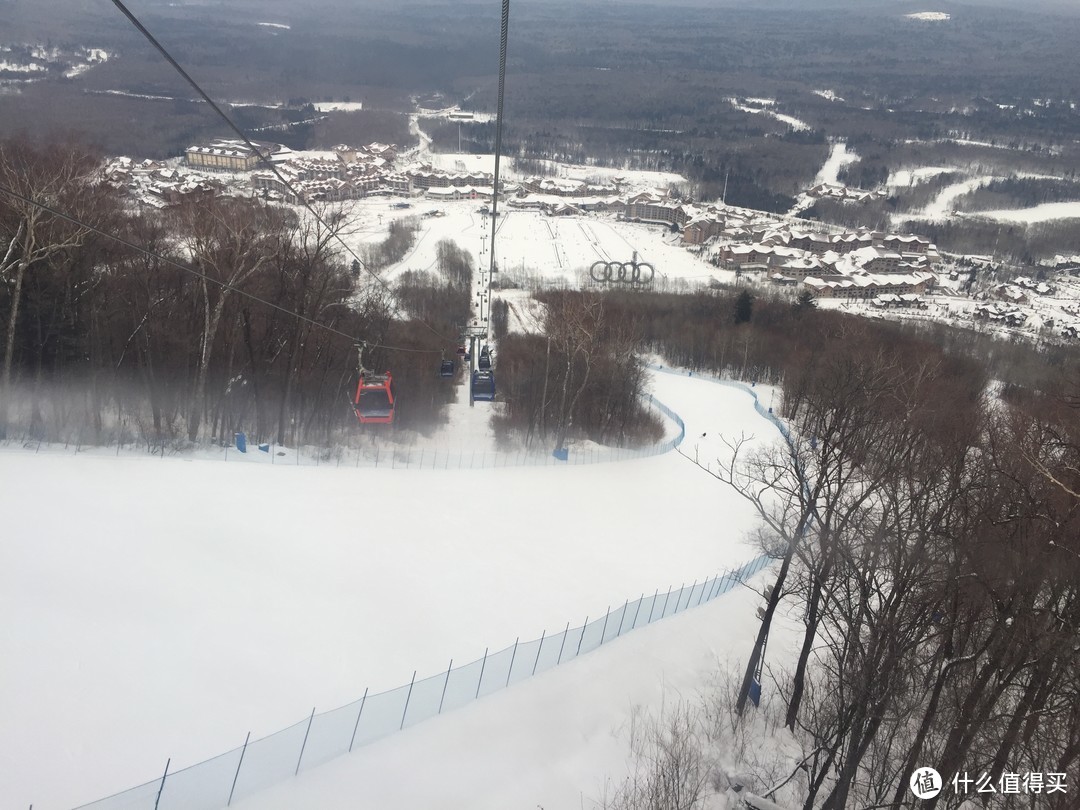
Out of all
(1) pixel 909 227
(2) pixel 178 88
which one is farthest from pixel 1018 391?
(1) pixel 909 227

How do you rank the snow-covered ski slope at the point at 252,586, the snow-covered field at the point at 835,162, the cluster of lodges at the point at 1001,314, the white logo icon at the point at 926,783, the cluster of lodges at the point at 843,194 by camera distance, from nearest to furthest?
the white logo icon at the point at 926,783, the snow-covered ski slope at the point at 252,586, the cluster of lodges at the point at 1001,314, the cluster of lodges at the point at 843,194, the snow-covered field at the point at 835,162

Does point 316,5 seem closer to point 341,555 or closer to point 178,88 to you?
point 178,88

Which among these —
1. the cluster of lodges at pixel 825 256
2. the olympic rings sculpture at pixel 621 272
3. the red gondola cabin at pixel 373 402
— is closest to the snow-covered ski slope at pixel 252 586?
the red gondola cabin at pixel 373 402

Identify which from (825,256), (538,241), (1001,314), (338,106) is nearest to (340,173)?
(338,106)

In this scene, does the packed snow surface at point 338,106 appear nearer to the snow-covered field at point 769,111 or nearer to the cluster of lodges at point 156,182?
the cluster of lodges at point 156,182

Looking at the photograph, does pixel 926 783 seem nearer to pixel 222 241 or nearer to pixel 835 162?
pixel 222 241

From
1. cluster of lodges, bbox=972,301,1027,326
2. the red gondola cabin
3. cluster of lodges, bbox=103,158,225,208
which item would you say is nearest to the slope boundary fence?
the red gondola cabin

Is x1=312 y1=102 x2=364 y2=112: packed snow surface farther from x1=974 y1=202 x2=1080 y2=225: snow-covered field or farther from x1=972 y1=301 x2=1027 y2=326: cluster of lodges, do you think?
x1=974 y1=202 x2=1080 y2=225: snow-covered field
